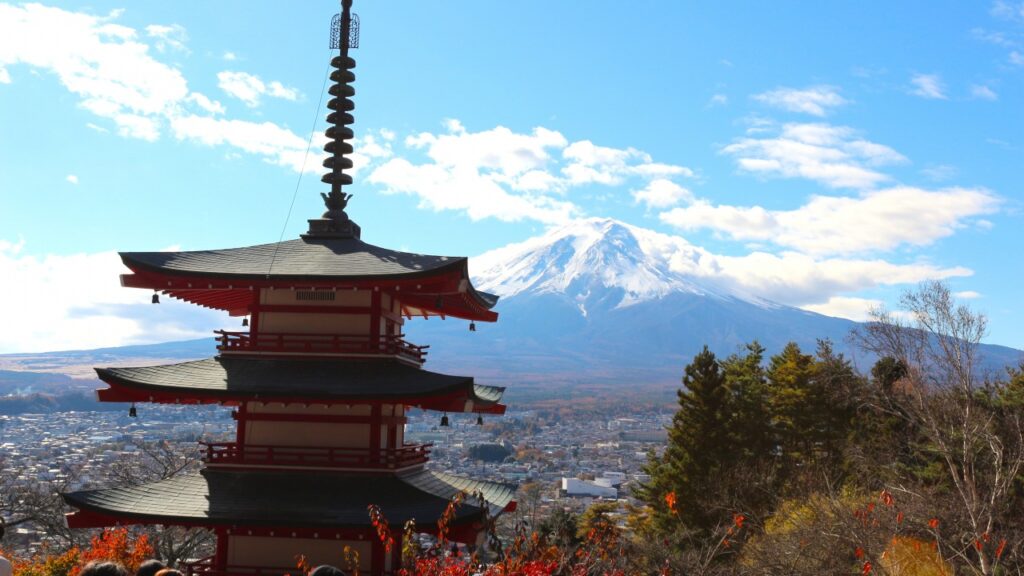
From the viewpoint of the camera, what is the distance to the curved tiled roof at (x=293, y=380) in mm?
13781

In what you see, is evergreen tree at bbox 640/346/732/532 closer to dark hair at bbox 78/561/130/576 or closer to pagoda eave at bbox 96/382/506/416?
pagoda eave at bbox 96/382/506/416

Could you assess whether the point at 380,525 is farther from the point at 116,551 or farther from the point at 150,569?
the point at 116,551

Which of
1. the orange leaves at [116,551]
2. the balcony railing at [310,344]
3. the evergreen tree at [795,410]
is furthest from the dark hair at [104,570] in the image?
the evergreen tree at [795,410]

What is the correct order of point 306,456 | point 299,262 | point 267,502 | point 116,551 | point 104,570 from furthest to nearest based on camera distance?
point 116,551 → point 299,262 → point 306,456 → point 267,502 → point 104,570

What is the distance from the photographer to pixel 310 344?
15.0 meters

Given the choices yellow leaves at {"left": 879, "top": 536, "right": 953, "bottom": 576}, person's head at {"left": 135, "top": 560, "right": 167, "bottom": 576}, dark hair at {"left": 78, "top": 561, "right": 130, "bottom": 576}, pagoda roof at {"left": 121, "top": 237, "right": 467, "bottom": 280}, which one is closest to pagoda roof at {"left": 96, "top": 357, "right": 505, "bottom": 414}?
pagoda roof at {"left": 121, "top": 237, "right": 467, "bottom": 280}

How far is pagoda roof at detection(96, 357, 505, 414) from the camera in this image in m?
13.8

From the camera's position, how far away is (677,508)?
3266cm

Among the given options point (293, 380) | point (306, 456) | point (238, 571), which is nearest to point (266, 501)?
point (306, 456)

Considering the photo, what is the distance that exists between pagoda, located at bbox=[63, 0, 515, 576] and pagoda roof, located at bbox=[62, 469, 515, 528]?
0.10 ft

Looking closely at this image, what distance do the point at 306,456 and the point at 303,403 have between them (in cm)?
92

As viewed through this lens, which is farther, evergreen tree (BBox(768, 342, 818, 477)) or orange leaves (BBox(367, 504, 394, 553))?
evergreen tree (BBox(768, 342, 818, 477))

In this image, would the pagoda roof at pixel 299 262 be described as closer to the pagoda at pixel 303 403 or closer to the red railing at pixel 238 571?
the pagoda at pixel 303 403

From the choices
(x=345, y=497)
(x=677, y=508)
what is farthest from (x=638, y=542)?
(x=345, y=497)
